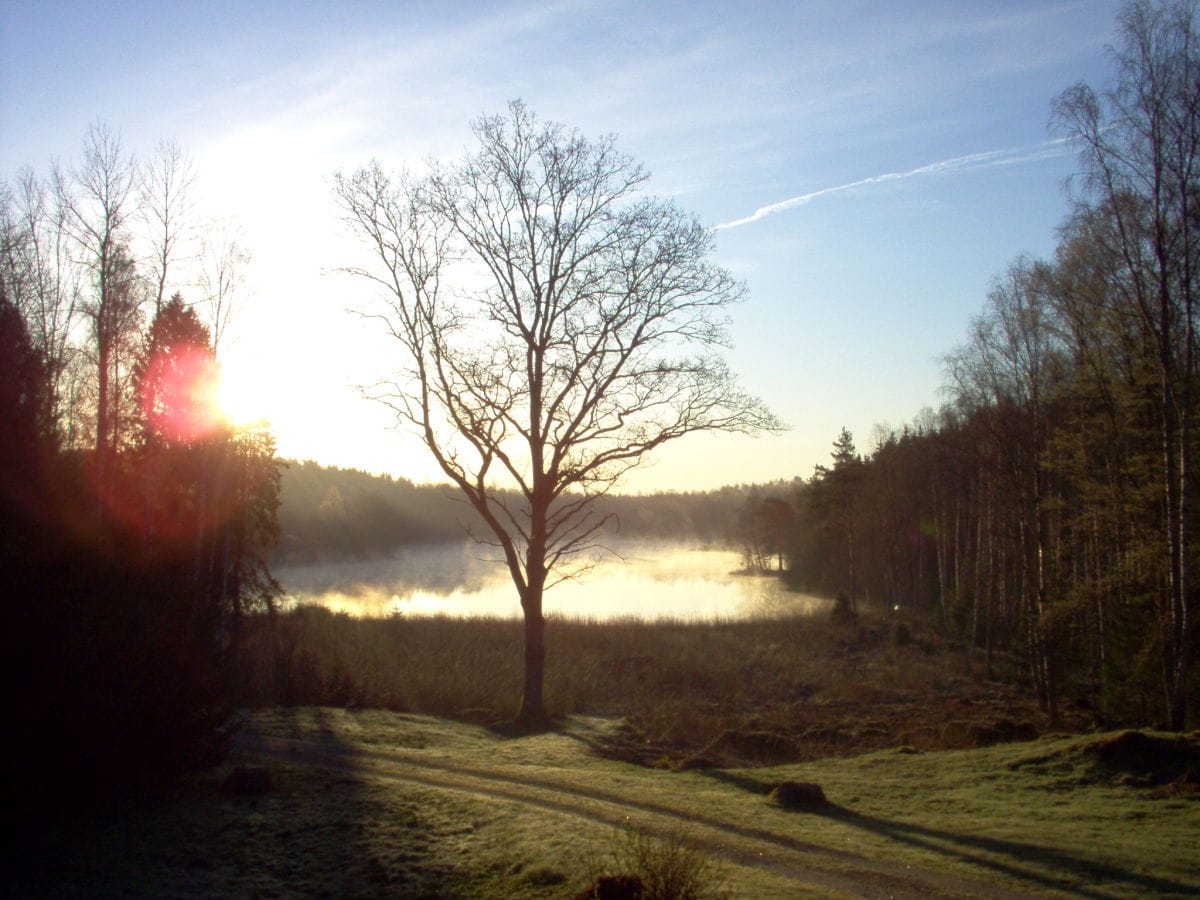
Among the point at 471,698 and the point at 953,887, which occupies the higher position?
the point at 953,887

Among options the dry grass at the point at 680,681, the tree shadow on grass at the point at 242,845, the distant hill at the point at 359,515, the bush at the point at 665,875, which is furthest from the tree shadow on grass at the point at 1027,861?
the distant hill at the point at 359,515

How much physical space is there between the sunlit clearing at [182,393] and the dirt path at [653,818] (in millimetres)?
12299

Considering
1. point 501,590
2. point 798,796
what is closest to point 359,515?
point 501,590

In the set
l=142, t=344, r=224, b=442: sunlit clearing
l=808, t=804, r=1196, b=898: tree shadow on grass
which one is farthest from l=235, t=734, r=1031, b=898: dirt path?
l=142, t=344, r=224, b=442: sunlit clearing

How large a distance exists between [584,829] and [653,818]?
1252 millimetres

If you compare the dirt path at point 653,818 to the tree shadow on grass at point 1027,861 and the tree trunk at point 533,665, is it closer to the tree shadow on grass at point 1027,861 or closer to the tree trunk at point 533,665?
the tree shadow on grass at point 1027,861

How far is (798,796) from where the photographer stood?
10.2m

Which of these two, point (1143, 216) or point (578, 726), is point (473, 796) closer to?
point (578, 726)

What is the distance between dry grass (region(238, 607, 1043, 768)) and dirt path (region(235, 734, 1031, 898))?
15.7ft

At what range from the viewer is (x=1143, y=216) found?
15992 millimetres

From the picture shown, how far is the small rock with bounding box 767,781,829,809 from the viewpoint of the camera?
10055 millimetres

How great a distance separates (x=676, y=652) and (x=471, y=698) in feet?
48.7

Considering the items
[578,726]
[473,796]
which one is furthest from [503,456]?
[473,796]

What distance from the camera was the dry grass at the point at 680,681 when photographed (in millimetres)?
18344
